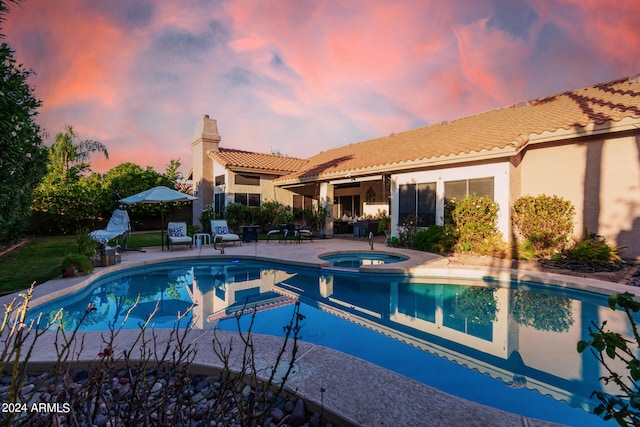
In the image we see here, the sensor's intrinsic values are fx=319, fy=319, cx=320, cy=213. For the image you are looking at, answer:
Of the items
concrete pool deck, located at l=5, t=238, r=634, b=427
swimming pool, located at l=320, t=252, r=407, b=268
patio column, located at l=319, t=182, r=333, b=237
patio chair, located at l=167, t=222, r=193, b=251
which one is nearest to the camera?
concrete pool deck, located at l=5, t=238, r=634, b=427

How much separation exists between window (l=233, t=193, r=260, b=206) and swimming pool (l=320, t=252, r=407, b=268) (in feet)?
32.2

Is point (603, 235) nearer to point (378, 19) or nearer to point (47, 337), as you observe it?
point (378, 19)

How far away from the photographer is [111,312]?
6602 millimetres

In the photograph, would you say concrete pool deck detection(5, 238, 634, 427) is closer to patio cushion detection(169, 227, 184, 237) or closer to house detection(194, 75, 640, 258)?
patio cushion detection(169, 227, 184, 237)

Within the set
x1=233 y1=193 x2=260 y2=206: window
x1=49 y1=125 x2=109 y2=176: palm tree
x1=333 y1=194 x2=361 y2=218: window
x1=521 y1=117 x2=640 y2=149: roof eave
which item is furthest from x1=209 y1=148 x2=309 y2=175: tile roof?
x1=49 y1=125 x2=109 y2=176: palm tree

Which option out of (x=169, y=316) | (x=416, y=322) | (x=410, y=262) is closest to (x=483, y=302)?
(x=416, y=322)

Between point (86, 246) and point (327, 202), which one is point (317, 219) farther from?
point (86, 246)

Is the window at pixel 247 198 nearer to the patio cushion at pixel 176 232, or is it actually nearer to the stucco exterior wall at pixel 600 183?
the patio cushion at pixel 176 232

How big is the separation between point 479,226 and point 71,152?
3732 cm

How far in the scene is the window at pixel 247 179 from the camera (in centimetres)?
2012

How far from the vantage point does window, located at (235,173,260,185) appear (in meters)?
20.1

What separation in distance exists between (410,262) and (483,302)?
2.72 meters

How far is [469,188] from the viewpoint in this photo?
1209 cm

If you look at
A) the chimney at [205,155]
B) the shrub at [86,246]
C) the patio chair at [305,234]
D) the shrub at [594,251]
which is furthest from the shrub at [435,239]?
the chimney at [205,155]
